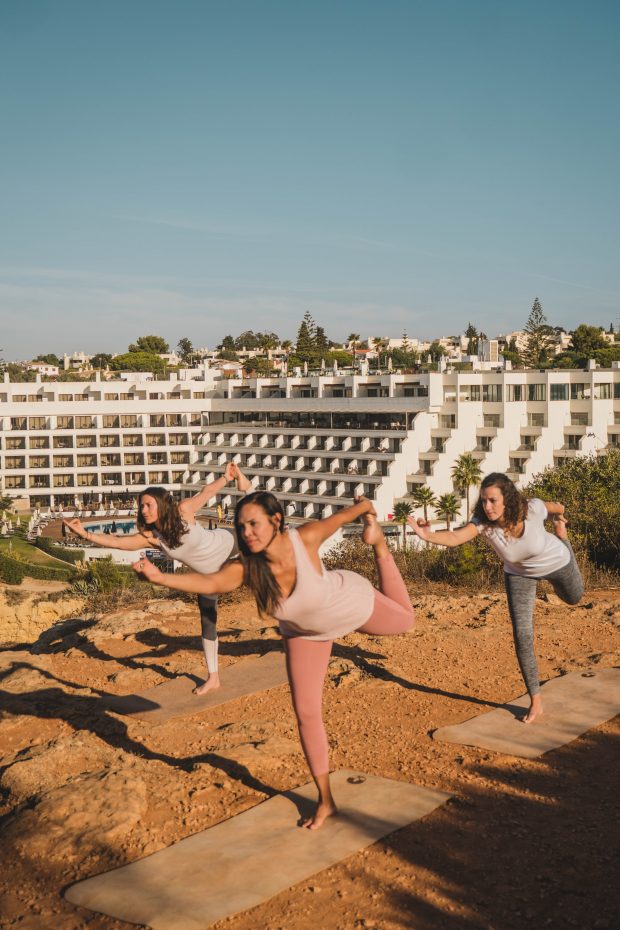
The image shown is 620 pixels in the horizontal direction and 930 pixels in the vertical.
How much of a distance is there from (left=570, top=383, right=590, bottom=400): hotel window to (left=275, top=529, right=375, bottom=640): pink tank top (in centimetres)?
7941

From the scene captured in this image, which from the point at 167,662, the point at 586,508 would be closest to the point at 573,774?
the point at 167,662

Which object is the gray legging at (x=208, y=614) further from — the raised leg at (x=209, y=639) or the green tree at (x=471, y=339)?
the green tree at (x=471, y=339)

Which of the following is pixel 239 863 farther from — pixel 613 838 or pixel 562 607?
pixel 562 607

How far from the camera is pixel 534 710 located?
6852mm

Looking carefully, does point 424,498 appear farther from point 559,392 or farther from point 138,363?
point 138,363

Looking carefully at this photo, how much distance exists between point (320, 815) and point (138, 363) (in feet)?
539

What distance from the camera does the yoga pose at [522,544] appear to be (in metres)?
6.44

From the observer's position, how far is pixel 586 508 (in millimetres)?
21781

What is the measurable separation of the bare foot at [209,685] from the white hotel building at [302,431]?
66.7 meters

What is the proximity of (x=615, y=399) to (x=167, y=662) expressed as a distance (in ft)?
255

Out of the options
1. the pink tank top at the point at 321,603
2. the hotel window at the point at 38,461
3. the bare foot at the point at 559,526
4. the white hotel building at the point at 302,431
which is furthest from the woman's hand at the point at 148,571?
the hotel window at the point at 38,461

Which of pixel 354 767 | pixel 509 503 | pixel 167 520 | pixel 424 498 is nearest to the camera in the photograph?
pixel 354 767

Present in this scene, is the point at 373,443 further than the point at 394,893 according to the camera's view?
Yes

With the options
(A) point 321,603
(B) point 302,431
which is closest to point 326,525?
(A) point 321,603
